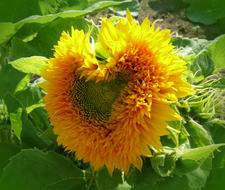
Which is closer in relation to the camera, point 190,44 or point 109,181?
point 109,181

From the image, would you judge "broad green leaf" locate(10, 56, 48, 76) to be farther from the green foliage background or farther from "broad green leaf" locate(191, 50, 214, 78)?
"broad green leaf" locate(191, 50, 214, 78)

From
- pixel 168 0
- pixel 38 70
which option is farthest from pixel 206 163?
pixel 168 0

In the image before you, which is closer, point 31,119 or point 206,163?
point 206,163

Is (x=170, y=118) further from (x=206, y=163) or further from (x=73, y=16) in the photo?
(x=73, y=16)

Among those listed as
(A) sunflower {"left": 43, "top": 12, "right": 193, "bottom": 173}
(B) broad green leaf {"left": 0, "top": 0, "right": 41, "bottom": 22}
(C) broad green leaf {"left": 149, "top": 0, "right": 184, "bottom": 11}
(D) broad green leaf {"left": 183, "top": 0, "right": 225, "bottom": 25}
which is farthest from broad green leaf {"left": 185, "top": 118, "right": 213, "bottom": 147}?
(C) broad green leaf {"left": 149, "top": 0, "right": 184, "bottom": 11}

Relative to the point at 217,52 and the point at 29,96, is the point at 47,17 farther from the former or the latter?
the point at 217,52

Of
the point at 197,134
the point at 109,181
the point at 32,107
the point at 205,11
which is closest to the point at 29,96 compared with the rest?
the point at 32,107

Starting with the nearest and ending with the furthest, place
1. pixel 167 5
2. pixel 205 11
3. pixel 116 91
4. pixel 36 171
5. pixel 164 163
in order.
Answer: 1. pixel 116 91
2. pixel 164 163
3. pixel 36 171
4. pixel 205 11
5. pixel 167 5
